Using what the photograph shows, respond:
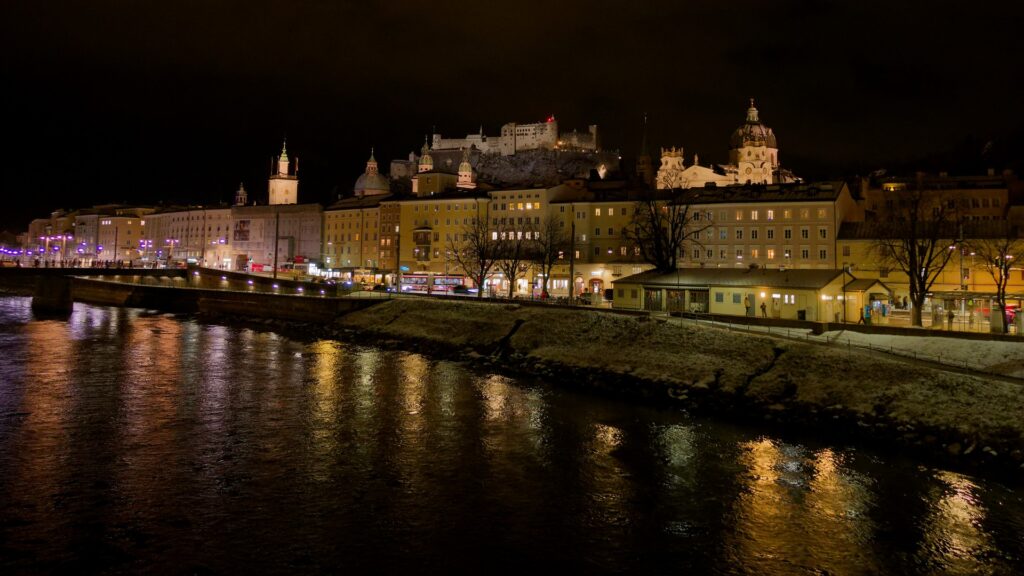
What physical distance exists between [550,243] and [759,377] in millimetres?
48526

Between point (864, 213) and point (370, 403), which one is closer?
point (370, 403)

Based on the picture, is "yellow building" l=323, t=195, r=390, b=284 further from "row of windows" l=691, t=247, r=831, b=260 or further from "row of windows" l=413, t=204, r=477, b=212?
"row of windows" l=691, t=247, r=831, b=260

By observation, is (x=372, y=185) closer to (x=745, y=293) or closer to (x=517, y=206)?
(x=517, y=206)

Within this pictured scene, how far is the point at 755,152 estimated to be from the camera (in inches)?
5217

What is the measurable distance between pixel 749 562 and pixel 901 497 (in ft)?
21.1

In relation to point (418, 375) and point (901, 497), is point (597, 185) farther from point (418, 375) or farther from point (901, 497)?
point (901, 497)

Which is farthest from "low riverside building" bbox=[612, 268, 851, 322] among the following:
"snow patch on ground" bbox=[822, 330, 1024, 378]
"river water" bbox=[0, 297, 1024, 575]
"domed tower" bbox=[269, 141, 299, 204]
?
"domed tower" bbox=[269, 141, 299, 204]

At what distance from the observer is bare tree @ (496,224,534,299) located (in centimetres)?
7644

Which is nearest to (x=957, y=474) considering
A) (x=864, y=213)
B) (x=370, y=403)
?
(x=370, y=403)

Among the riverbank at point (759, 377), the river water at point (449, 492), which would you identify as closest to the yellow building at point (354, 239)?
the riverbank at point (759, 377)

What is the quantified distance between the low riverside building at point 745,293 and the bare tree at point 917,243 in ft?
10.5

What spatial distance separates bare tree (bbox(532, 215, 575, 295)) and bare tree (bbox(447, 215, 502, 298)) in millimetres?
5081

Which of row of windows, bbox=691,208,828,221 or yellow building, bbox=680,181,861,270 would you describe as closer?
yellow building, bbox=680,181,861,270

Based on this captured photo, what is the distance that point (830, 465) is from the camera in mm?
19812
